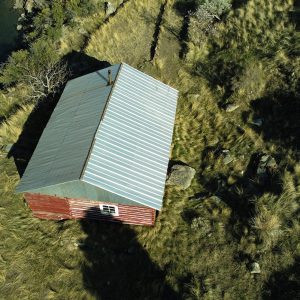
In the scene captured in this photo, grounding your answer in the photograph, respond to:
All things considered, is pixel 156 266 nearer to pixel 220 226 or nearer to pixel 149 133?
pixel 220 226

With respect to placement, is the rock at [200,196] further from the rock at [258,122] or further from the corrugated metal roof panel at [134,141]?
the rock at [258,122]

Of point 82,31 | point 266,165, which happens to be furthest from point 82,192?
point 82,31

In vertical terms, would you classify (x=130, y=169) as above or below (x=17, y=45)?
above

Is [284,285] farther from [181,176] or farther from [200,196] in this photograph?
[181,176]

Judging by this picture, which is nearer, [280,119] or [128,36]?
[280,119]

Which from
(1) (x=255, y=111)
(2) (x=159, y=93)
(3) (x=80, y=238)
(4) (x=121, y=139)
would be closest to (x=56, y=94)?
(2) (x=159, y=93)

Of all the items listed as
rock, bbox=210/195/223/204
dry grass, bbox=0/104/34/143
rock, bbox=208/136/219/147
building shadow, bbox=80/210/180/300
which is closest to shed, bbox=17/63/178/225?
building shadow, bbox=80/210/180/300
